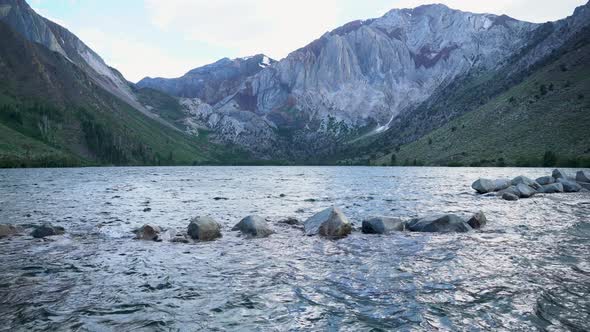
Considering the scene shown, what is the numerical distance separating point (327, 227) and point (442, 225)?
8727mm

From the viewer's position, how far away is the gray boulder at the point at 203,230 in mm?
27281

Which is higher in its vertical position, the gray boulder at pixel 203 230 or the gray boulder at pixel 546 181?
the gray boulder at pixel 546 181

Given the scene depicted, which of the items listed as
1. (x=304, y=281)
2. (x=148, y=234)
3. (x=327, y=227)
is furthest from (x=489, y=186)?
(x=304, y=281)

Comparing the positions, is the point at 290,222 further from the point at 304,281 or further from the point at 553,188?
the point at 553,188

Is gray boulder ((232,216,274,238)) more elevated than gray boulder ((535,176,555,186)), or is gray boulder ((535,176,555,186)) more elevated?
gray boulder ((535,176,555,186))

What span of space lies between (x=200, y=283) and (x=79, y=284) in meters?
5.11

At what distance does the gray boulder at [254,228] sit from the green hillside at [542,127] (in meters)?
130

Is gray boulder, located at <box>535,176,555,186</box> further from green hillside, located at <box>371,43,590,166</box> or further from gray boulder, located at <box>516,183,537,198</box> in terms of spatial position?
green hillside, located at <box>371,43,590,166</box>

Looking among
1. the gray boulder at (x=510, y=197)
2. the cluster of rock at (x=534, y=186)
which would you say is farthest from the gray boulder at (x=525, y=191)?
the gray boulder at (x=510, y=197)

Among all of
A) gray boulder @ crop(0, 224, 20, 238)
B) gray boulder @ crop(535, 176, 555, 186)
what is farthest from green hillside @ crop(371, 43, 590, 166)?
gray boulder @ crop(0, 224, 20, 238)

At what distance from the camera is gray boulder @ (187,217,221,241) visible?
89.5ft

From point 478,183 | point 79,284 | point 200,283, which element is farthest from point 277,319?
point 478,183

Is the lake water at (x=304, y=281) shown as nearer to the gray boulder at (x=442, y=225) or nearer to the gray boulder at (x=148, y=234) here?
the gray boulder at (x=148, y=234)

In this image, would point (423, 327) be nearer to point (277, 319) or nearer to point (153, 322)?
point (277, 319)
